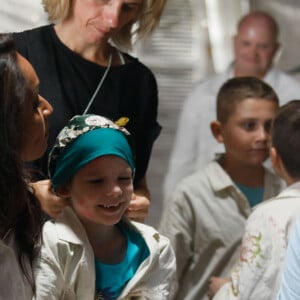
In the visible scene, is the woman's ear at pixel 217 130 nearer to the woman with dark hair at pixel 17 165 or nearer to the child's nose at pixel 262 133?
the child's nose at pixel 262 133

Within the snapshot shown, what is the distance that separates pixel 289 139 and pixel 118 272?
1.50ft

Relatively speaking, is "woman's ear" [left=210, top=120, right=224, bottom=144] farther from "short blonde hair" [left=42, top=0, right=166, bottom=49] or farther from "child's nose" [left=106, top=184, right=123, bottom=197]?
"child's nose" [left=106, top=184, right=123, bottom=197]

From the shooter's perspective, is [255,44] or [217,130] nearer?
[217,130]

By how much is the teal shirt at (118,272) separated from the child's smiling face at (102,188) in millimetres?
61

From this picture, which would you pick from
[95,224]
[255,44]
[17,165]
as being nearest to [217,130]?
[255,44]

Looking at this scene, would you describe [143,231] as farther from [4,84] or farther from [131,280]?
[4,84]

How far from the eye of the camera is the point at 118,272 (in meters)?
1.34

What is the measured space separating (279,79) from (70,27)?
3.29 feet

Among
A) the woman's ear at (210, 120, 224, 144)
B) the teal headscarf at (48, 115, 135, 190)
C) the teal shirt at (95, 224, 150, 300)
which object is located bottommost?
the teal shirt at (95, 224, 150, 300)

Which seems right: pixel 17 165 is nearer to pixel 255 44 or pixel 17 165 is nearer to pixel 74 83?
pixel 74 83

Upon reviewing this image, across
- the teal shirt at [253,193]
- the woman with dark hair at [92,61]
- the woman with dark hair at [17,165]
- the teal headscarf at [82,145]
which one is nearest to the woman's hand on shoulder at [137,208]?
the woman with dark hair at [92,61]

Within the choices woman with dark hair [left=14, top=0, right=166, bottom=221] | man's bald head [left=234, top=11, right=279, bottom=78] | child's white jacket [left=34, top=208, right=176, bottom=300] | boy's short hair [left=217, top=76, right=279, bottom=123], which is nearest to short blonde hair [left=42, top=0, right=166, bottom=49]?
woman with dark hair [left=14, top=0, right=166, bottom=221]

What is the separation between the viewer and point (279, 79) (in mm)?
Answer: 2355

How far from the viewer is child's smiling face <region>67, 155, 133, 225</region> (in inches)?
52.0
